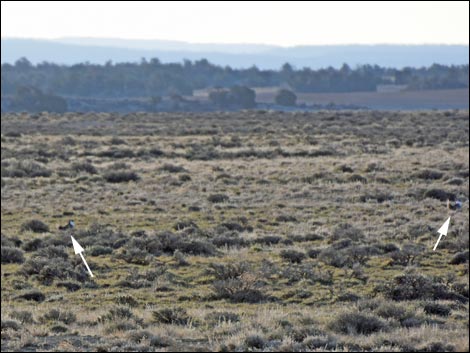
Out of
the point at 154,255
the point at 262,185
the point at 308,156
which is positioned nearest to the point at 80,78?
the point at 308,156

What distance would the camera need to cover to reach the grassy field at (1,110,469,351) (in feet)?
36.0

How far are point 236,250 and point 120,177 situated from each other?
13981 mm

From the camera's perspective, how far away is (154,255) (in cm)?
1816

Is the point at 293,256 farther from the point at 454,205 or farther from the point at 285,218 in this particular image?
the point at 454,205

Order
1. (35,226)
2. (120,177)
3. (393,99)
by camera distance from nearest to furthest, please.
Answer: (35,226)
(120,177)
(393,99)

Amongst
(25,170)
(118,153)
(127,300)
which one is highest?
(127,300)

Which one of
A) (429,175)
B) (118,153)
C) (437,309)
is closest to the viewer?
(437,309)

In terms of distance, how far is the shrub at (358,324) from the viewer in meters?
10.7

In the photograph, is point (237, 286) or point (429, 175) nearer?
point (237, 286)

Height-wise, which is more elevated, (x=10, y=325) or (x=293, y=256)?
(x=10, y=325)

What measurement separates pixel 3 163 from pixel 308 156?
12670 millimetres

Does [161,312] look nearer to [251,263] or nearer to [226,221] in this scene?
[251,263]

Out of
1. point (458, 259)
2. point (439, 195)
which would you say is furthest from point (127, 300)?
point (439, 195)

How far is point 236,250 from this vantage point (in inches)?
736
